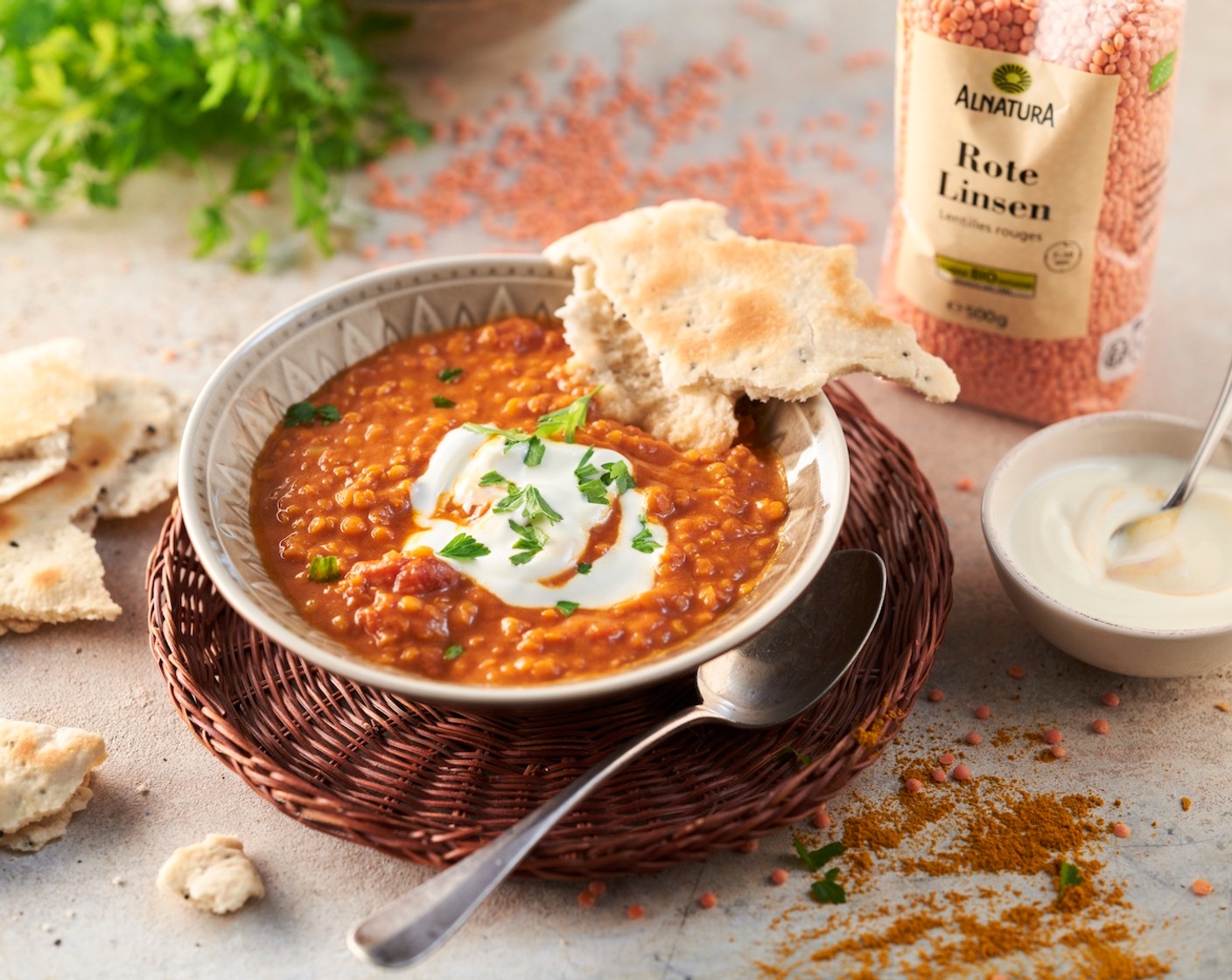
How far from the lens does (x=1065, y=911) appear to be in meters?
2.54

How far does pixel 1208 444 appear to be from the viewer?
3.08 meters

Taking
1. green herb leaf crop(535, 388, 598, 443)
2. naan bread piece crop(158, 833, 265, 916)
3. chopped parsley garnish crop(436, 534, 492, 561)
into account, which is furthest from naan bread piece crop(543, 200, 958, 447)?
naan bread piece crop(158, 833, 265, 916)

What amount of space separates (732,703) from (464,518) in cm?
76

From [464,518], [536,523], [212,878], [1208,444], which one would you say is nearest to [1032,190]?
[1208,444]

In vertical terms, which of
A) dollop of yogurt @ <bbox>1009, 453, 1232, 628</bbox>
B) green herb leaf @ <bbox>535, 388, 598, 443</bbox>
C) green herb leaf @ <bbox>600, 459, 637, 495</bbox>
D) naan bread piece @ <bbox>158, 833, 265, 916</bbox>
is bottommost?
naan bread piece @ <bbox>158, 833, 265, 916</bbox>

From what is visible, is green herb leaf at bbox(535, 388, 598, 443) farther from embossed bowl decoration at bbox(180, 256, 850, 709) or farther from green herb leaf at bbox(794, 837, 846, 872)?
green herb leaf at bbox(794, 837, 846, 872)

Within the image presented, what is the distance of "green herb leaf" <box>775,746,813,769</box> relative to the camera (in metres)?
2.70

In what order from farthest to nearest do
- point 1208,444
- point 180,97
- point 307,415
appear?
point 180,97
point 307,415
point 1208,444

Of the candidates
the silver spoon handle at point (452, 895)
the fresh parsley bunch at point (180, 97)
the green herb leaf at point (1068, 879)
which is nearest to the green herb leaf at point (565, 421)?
the silver spoon handle at point (452, 895)

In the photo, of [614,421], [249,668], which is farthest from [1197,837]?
[249,668]

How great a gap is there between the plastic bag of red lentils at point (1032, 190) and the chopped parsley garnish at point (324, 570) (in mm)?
1943

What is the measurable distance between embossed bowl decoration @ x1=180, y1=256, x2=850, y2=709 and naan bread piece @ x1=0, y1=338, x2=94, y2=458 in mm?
642

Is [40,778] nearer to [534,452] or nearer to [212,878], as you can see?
[212,878]

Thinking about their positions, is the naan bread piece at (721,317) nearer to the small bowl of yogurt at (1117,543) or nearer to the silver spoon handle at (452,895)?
the small bowl of yogurt at (1117,543)
